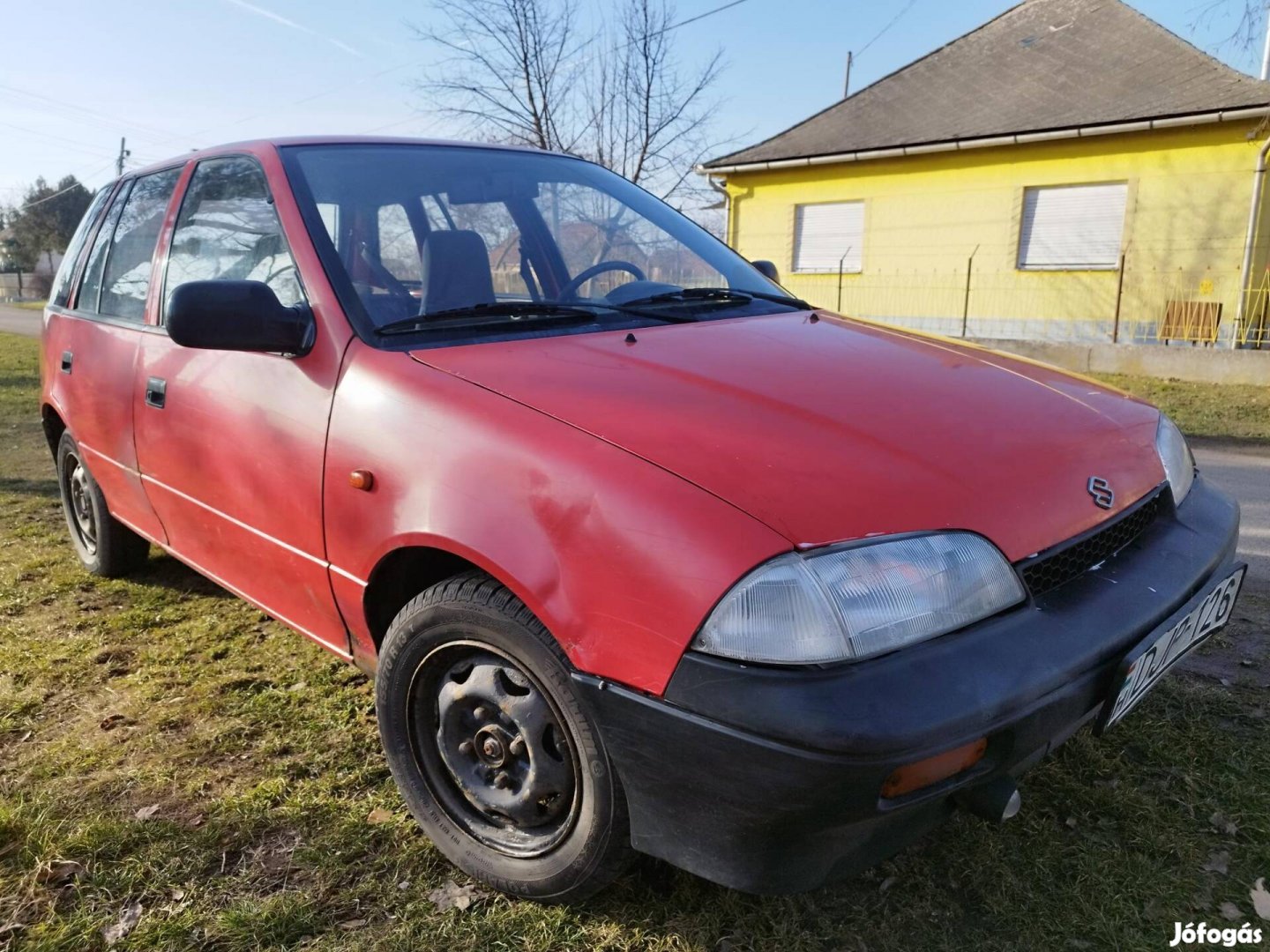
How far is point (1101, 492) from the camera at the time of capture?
1.86m

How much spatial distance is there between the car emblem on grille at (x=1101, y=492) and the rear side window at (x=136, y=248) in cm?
302

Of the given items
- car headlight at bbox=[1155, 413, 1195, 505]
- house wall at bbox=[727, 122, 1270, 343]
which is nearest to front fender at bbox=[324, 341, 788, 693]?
car headlight at bbox=[1155, 413, 1195, 505]

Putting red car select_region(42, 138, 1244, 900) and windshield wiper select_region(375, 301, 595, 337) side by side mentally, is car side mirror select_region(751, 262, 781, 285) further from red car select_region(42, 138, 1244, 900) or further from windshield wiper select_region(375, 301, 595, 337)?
windshield wiper select_region(375, 301, 595, 337)

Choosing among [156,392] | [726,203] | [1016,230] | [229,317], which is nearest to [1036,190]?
[1016,230]

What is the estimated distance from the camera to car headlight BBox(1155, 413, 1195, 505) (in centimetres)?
218

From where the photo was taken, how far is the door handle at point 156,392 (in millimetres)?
2773

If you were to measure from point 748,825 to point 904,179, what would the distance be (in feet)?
53.8

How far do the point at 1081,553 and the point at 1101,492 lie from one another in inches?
6.5

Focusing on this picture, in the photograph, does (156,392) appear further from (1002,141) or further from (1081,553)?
(1002,141)

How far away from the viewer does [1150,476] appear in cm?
207

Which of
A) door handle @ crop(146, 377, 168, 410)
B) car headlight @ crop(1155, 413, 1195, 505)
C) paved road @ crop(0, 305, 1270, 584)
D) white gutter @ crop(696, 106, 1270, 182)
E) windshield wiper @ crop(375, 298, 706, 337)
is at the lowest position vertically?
paved road @ crop(0, 305, 1270, 584)

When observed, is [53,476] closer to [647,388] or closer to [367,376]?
[367,376]

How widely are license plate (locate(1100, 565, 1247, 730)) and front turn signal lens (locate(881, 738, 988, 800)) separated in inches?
15.4

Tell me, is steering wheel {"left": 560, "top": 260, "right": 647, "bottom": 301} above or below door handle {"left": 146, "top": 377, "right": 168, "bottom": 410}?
above
